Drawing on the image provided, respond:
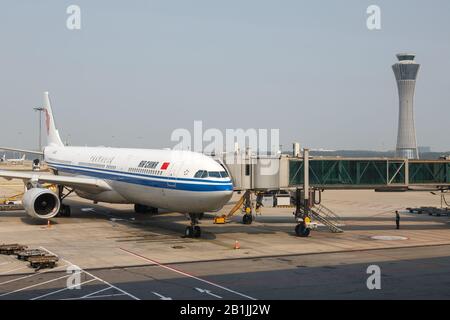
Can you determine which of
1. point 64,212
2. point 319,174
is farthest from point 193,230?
point 64,212

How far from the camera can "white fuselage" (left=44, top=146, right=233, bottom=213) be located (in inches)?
1347

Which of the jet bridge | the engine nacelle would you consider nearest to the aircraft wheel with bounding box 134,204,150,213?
the engine nacelle

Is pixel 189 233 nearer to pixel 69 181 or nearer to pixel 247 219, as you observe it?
pixel 247 219

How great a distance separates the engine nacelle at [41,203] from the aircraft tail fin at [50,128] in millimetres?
23244

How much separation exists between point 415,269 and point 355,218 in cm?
2393

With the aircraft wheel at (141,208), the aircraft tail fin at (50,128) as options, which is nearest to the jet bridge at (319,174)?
the aircraft wheel at (141,208)

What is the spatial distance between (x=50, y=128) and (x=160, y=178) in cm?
3415

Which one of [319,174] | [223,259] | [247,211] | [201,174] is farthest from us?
[247,211]

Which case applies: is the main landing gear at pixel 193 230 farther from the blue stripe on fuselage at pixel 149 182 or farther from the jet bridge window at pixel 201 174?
the jet bridge window at pixel 201 174

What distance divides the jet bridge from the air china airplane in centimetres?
306

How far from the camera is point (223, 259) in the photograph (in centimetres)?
2931

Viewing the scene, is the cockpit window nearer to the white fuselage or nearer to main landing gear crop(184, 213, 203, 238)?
the white fuselage
